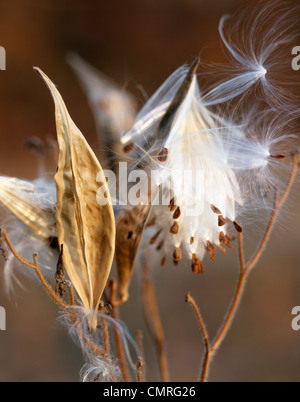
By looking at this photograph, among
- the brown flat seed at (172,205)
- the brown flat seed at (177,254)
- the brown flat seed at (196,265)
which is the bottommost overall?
the brown flat seed at (196,265)

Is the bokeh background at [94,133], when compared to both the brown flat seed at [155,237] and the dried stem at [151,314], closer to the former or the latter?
the dried stem at [151,314]

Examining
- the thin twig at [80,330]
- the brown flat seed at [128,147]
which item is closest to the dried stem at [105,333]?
the thin twig at [80,330]

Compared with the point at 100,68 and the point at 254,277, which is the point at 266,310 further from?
the point at 100,68

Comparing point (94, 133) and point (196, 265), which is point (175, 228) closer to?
point (196, 265)

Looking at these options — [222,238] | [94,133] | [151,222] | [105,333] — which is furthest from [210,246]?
[94,133]

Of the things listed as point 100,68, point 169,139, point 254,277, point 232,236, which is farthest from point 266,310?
point 169,139

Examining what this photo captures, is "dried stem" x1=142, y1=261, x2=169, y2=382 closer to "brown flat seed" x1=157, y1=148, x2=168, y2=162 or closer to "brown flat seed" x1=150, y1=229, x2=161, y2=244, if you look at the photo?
"brown flat seed" x1=150, y1=229, x2=161, y2=244
